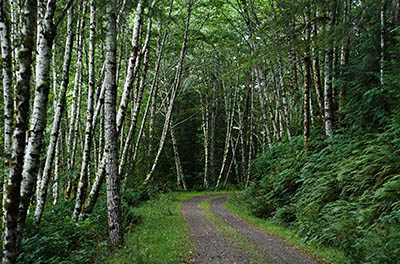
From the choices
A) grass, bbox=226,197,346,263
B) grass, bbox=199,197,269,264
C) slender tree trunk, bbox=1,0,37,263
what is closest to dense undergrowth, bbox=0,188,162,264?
slender tree trunk, bbox=1,0,37,263

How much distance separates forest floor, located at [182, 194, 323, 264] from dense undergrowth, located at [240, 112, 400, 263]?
2.84ft

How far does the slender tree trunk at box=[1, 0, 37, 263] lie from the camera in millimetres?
3650

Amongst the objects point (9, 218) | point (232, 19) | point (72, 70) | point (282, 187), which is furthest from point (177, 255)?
point (232, 19)

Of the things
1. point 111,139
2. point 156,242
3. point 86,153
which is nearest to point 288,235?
point 156,242

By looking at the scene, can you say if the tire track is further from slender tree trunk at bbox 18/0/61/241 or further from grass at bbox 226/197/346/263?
slender tree trunk at bbox 18/0/61/241

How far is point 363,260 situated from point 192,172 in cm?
2346

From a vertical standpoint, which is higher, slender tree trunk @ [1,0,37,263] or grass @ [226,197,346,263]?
slender tree trunk @ [1,0,37,263]

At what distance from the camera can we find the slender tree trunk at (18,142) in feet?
12.0

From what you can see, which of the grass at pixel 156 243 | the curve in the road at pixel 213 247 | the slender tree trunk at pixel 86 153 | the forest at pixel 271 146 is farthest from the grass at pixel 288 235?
the slender tree trunk at pixel 86 153

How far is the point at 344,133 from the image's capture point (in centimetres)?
968

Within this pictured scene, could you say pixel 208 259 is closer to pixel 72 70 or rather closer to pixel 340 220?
pixel 340 220

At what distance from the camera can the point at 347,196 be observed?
769cm

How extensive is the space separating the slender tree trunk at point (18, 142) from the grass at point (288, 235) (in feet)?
18.5

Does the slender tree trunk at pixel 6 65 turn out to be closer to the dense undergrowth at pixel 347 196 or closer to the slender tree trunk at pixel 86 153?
the slender tree trunk at pixel 86 153
